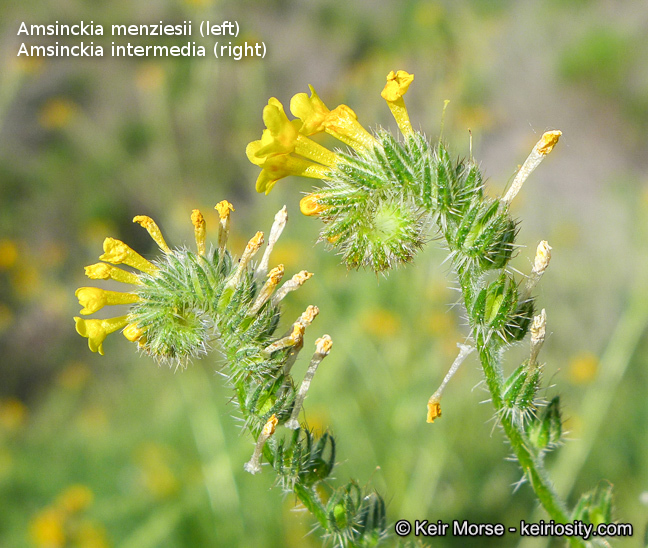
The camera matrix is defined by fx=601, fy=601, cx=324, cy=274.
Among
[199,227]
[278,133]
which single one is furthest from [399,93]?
[199,227]

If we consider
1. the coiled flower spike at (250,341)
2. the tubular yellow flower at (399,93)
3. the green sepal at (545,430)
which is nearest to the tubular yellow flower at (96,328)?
the coiled flower spike at (250,341)

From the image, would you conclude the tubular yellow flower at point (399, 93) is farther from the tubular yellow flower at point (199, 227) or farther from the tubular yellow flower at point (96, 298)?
the tubular yellow flower at point (96, 298)

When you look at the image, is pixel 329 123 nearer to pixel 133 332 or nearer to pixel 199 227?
pixel 199 227

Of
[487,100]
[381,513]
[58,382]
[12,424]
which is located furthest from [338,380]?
[487,100]

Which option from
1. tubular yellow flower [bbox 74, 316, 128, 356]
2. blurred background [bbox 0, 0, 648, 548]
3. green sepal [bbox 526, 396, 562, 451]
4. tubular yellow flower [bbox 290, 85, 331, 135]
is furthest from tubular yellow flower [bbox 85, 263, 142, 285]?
green sepal [bbox 526, 396, 562, 451]

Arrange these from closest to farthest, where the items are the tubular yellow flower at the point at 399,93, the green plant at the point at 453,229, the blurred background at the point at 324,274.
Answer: the green plant at the point at 453,229 → the tubular yellow flower at the point at 399,93 → the blurred background at the point at 324,274

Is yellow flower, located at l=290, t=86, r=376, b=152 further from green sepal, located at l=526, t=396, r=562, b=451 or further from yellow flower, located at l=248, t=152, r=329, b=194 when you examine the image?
green sepal, located at l=526, t=396, r=562, b=451
